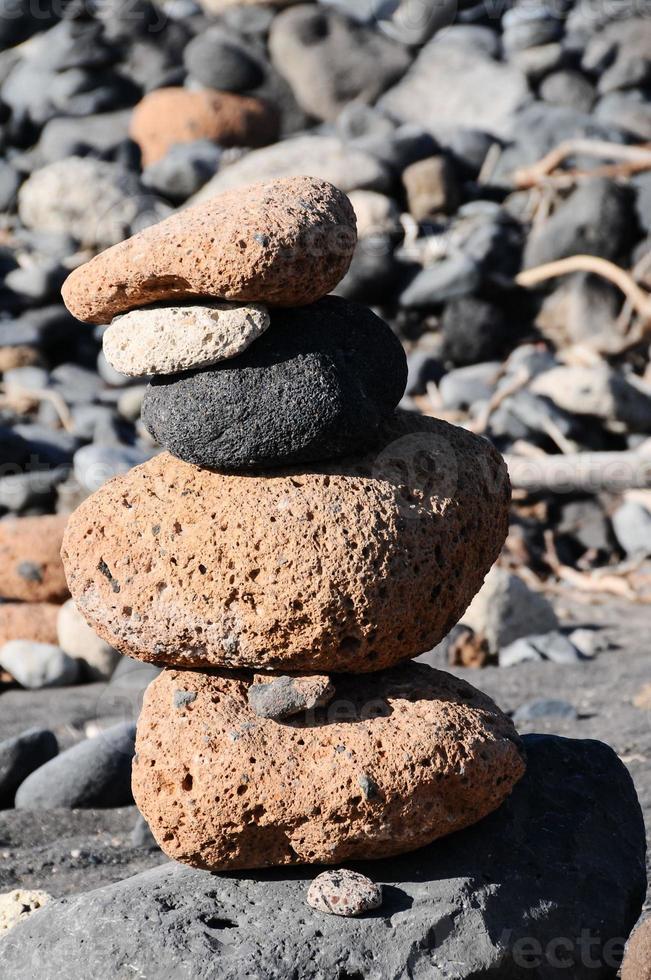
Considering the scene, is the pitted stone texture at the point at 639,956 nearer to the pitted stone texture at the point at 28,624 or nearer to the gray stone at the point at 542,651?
the gray stone at the point at 542,651

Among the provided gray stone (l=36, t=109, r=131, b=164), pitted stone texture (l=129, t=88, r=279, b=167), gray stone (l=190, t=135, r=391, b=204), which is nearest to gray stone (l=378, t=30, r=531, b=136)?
pitted stone texture (l=129, t=88, r=279, b=167)

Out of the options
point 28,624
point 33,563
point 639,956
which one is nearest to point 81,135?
point 33,563

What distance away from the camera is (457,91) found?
15.4 m

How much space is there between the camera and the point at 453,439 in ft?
11.8

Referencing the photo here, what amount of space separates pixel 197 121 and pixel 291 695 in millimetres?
12761

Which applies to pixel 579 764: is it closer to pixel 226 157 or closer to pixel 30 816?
pixel 30 816

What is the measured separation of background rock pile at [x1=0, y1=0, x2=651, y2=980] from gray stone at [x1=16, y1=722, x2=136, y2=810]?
1 centimetres

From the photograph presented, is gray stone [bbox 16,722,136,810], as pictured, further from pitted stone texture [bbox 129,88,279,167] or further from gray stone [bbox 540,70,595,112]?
gray stone [bbox 540,70,595,112]

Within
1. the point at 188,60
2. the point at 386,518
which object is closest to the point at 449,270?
the point at 188,60

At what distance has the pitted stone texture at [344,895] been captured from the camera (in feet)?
10.3

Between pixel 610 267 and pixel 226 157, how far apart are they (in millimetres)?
5164

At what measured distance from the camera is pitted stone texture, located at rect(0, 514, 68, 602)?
8.06 meters

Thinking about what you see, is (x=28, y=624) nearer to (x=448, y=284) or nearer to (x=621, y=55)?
(x=448, y=284)

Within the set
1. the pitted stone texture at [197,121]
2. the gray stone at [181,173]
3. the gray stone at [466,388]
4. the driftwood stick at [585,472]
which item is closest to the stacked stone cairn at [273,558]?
the driftwood stick at [585,472]
